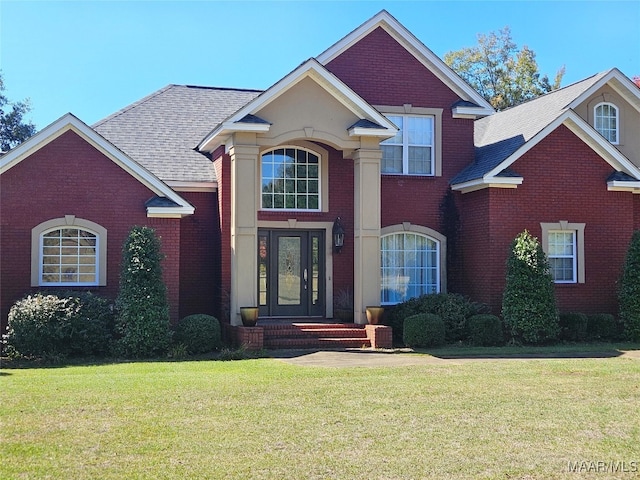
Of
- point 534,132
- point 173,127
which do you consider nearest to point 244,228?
point 173,127

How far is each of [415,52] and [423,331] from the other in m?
8.31

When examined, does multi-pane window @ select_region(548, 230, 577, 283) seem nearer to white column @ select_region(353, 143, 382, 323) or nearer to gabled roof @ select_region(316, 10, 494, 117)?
gabled roof @ select_region(316, 10, 494, 117)

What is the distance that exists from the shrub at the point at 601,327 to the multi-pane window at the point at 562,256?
131 cm

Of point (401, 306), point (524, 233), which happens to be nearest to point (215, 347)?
point (401, 306)

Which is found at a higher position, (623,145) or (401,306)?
(623,145)

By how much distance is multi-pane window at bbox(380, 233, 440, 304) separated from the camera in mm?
21281

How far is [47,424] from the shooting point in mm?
9312

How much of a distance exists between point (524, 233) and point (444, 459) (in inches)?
472

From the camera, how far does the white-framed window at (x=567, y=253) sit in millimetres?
20672

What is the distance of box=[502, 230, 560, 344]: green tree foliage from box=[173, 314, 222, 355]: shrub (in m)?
7.03

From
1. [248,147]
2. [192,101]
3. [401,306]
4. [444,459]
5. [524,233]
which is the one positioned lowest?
[444,459]

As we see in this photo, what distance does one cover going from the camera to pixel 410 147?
21.7m

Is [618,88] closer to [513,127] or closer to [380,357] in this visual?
[513,127]

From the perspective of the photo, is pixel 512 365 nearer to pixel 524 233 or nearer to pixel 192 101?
pixel 524 233
